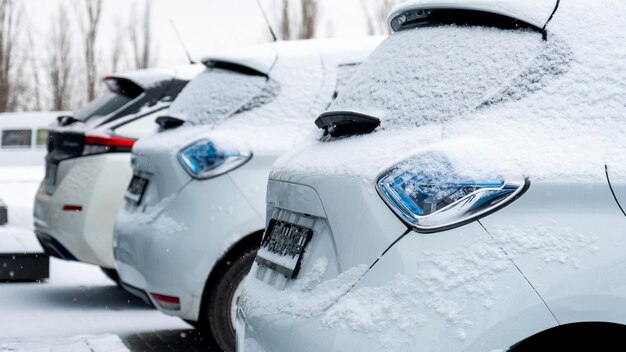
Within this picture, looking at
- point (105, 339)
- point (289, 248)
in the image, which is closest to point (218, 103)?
point (105, 339)

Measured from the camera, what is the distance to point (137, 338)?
22.0 ft

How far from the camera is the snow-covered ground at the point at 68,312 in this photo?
5.78 m

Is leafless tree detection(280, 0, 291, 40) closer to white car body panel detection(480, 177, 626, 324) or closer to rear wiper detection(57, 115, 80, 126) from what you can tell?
rear wiper detection(57, 115, 80, 126)

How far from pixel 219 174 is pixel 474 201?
2.87 metres

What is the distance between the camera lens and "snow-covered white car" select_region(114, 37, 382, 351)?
552 centimetres

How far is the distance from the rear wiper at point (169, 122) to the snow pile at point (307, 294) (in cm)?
280

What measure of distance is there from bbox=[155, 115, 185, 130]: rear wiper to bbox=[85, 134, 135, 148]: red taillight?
146 centimetres

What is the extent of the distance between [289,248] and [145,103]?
189 inches

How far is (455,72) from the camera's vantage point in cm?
320

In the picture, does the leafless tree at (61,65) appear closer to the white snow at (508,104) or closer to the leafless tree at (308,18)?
the leafless tree at (308,18)

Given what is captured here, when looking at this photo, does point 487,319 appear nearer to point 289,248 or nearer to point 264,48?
point 289,248

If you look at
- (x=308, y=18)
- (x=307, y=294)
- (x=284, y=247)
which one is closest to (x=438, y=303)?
(x=307, y=294)

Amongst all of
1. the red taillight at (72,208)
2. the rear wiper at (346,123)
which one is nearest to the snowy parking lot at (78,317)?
the red taillight at (72,208)

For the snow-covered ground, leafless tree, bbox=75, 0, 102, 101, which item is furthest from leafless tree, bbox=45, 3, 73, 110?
the snow-covered ground
